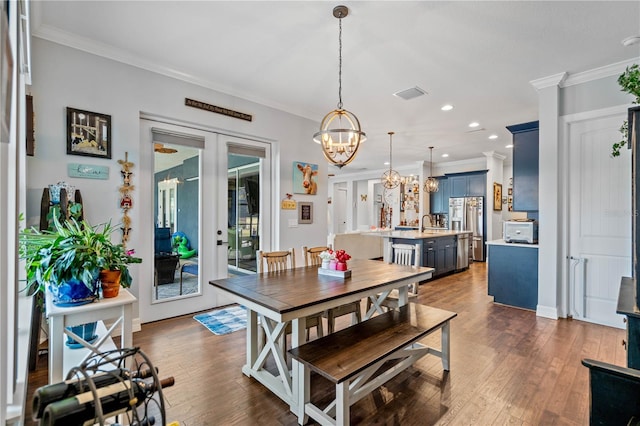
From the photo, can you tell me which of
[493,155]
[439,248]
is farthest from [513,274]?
[493,155]

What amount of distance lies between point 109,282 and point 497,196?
847 centimetres

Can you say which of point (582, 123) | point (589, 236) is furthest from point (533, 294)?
point (582, 123)

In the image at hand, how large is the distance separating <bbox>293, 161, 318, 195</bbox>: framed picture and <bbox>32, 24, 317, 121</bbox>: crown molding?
1218mm

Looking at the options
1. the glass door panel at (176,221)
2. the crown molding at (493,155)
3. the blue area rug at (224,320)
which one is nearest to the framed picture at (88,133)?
the glass door panel at (176,221)

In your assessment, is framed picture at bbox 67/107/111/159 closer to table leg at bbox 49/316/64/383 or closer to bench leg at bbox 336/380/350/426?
table leg at bbox 49/316/64/383

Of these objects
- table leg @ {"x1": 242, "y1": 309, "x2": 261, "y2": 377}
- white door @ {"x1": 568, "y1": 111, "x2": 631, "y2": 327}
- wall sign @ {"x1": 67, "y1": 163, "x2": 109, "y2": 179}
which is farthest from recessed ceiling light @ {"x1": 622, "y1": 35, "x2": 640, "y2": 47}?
wall sign @ {"x1": 67, "y1": 163, "x2": 109, "y2": 179}

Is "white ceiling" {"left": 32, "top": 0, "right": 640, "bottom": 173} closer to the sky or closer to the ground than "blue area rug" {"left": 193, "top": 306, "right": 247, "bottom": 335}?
closer to the sky

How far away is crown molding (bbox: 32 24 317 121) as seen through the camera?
2.70 meters

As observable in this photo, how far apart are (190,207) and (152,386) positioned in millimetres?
3234

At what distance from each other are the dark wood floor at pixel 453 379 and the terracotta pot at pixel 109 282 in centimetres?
85

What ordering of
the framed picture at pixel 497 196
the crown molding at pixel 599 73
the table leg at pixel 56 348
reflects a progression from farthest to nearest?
the framed picture at pixel 497 196 → the crown molding at pixel 599 73 → the table leg at pixel 56 348

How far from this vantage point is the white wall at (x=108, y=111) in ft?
8.84

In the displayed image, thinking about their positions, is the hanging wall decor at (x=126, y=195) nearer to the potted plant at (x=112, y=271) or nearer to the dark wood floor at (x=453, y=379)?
the dark wood floor at (x=453, y=379)

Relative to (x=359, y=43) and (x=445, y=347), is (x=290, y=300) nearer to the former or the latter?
(x=445, y=347)
